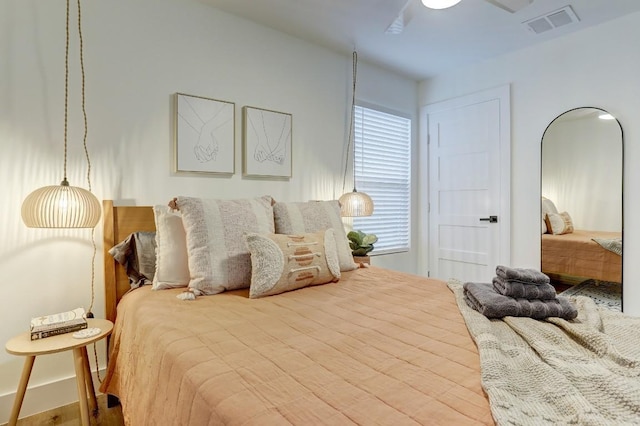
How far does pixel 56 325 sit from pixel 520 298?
2.08 metres

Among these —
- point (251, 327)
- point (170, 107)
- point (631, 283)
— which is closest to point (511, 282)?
point (251, 327)

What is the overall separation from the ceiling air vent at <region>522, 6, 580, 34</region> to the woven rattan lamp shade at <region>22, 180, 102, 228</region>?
3262 millimetres

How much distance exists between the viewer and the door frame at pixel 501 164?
10.8ft

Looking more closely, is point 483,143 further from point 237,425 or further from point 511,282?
point 237,425

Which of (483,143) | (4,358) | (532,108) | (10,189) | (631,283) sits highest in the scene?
(532,108)

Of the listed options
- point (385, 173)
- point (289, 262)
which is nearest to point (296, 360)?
point (289, 262)

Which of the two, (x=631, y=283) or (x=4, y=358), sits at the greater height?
(x=631, y=283)

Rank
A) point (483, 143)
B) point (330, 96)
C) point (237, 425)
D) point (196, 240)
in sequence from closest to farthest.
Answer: point (237, 425) < point (196, 240) < point (330, 96) < point (483, 143)

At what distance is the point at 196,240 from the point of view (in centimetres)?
180

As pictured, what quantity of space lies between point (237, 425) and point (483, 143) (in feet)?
11.5

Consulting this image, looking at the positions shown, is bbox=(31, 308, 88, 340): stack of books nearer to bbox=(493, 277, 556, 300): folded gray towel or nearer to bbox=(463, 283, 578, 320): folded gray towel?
bbox=(463, 283, 578, 320): folded gray towel

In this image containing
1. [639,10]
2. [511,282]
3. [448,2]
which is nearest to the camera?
[511,282]

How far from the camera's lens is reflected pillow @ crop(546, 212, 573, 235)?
297 centimetres

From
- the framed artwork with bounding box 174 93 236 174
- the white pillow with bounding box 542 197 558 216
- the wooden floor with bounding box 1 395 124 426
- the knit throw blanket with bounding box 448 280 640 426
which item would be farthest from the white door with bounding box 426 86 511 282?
the wooden floor with bounding box 1 395 124 426
